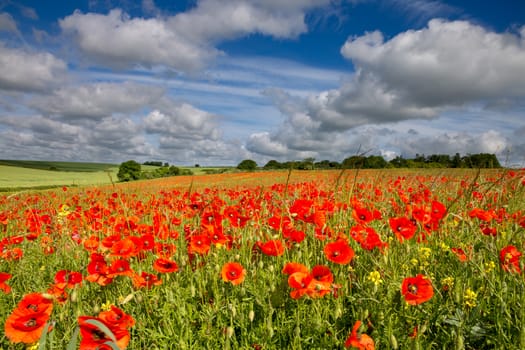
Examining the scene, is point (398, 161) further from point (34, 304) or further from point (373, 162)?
point (34, 304)

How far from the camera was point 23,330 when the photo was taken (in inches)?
63.9

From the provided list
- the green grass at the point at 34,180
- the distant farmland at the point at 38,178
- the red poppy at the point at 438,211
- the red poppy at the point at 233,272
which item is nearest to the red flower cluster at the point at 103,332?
the red poppy at the point at 233,272

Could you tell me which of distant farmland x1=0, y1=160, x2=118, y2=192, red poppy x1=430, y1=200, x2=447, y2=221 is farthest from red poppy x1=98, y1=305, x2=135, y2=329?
distant farmland x1=0, y1=160, x2=118, y2=192

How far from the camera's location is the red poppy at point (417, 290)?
179cm

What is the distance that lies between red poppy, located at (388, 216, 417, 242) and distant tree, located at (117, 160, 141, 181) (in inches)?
2301

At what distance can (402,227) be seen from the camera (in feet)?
8.46

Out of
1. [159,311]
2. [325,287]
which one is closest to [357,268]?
[325,287]

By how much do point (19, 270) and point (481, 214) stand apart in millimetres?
4413

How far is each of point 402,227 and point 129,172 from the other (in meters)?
59.6

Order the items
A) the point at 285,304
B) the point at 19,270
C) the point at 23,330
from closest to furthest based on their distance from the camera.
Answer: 1. the point at 23,330
2. the point at 285,304
3. the point at 19,270

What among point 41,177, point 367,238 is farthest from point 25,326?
point 41,177

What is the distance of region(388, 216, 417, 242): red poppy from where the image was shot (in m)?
2.51

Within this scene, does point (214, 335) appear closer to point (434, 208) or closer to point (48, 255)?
point (434, 208)

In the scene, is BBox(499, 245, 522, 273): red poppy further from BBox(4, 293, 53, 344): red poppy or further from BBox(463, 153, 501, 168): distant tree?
BBox(4, 293, 53, 344): red poppy
